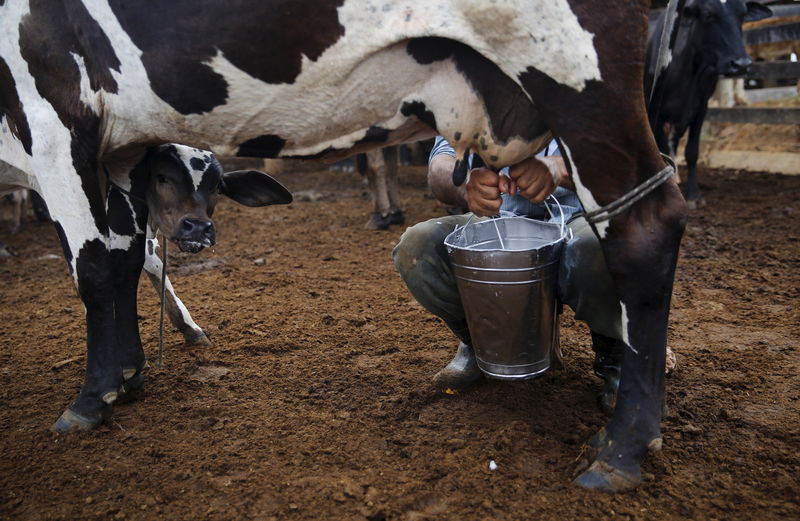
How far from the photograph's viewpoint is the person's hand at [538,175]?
7.20 feet

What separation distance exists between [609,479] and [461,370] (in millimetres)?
801

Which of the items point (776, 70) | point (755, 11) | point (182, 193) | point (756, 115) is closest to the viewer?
point (182, 193)

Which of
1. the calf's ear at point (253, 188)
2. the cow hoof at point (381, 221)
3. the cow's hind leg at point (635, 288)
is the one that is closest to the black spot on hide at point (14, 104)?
the calf's ear at point (253, 188)

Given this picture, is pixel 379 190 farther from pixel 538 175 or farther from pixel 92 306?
pixel 538 175

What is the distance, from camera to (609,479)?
6.37 feet

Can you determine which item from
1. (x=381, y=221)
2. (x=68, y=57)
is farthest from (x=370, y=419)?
(x=381, y=221)

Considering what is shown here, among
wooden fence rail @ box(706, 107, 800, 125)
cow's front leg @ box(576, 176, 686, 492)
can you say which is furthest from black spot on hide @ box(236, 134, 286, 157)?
wooden fence rail @ box(706, 107, 800, 125)

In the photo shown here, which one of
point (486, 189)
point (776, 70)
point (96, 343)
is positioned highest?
point (486, 189)

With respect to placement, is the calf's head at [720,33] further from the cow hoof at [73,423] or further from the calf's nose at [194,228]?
the cow hoof at [73,423]

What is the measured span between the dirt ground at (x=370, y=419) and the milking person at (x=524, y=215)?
174mm

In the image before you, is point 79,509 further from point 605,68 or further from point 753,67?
point 753,67

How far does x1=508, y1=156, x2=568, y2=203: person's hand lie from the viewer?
219 cm

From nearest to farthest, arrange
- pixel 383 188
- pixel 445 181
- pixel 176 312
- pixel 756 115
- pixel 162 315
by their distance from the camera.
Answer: pixel 445 181
pixel 162 315
pixel 176 312
pixel 383 188
pixel 756 115

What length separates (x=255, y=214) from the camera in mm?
6980
